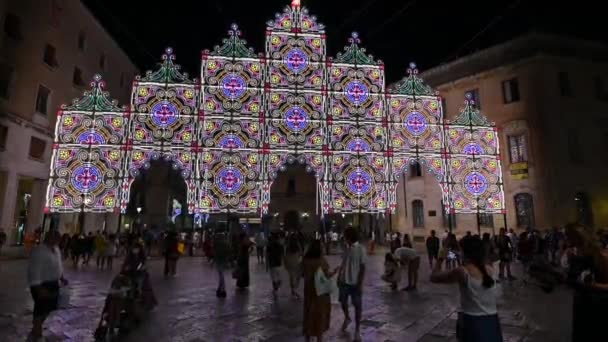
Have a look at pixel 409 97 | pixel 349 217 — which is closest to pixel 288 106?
pixel 409 97

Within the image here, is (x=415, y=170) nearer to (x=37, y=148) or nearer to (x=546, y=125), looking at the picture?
(x=546, y=125)

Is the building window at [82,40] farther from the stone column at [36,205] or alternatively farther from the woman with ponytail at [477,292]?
the woman with ponytail at [477,292]

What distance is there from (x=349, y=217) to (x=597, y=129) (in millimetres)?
24551

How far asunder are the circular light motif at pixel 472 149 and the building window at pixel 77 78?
21.4m

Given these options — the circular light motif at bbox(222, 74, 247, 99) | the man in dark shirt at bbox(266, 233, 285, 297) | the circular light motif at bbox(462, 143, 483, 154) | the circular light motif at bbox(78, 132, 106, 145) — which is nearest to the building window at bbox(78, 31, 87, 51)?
the circular light motif at bbox(78, 132, 106, 145)

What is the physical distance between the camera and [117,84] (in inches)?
1043

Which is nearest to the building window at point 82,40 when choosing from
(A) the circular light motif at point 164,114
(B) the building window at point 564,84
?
→ (A) the circular light motif at point 164,114

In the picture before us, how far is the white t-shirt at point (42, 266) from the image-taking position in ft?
17.0

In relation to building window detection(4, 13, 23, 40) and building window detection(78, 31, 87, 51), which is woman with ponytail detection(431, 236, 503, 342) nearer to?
building window detection(4, 13, 23, 40)

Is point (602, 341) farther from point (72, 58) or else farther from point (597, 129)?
point (72, 58)

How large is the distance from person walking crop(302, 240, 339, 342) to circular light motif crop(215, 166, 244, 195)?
868cm

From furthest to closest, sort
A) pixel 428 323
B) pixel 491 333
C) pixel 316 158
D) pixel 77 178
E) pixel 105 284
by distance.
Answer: pixel 316 158 → pixel 77 178 → pixel 105 284 → pixel 428 323 → pixel 491 333

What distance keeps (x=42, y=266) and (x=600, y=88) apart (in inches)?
1122

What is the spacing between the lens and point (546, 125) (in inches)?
821
